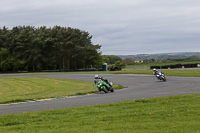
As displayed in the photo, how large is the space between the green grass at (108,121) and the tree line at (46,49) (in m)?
73.0

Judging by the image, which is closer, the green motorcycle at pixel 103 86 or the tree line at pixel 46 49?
the green motorcycle at pixel 103 86

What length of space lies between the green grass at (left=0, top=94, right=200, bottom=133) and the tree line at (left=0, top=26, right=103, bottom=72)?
72959 mm

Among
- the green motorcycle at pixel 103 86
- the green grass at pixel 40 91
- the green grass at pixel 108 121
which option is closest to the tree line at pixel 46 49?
the green grass at pixel 40 91

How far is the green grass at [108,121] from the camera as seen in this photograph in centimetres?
759

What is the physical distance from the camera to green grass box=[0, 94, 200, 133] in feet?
24.9

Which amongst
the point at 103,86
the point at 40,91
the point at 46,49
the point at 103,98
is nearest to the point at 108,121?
the point at 103,98

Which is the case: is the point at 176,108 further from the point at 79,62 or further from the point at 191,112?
the point at 79,62

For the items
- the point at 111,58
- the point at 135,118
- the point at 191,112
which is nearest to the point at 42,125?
the point at 135,118

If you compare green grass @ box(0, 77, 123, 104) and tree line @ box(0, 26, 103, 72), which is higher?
tree line @ box(0, 26, 103, 72)

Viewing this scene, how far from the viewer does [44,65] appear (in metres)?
94.1

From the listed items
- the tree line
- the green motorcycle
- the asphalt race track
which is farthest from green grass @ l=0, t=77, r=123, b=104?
the tree line

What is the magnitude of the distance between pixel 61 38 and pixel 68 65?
9.15m

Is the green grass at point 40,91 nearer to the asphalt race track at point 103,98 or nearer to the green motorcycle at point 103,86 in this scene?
the green motorcycle at point 103,86

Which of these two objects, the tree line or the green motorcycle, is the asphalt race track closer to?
the green motorcycle
